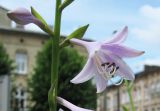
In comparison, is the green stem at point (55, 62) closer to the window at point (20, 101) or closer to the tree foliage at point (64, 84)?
the tree foliage at point (64, 84)

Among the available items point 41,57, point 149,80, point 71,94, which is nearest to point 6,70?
point 41,57

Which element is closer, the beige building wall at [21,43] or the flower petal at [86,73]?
the flower petal at [86,73]

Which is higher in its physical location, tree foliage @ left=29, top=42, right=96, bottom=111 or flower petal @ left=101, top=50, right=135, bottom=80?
flower petal @ left=101, top=50, right=135, bottom=80

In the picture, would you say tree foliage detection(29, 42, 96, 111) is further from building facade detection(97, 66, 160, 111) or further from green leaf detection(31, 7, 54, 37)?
green leaf detection(31, 7, 54, 37)

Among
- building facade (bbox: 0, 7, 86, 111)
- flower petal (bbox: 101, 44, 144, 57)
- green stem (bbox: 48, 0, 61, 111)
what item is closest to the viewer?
green stem (bbox: 48, 0, 61, 111)

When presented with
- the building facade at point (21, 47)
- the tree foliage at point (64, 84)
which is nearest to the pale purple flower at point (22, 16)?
the tree foliage at point (64, 84)

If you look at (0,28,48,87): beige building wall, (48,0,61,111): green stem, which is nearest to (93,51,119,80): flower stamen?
(48,0,61,111): green stem
